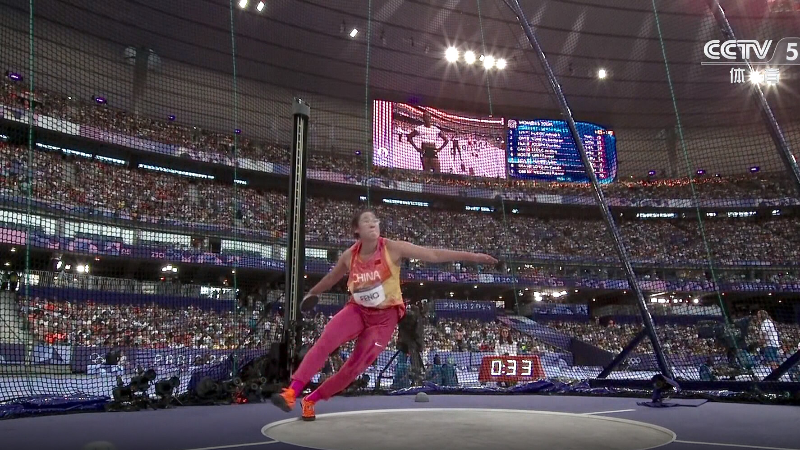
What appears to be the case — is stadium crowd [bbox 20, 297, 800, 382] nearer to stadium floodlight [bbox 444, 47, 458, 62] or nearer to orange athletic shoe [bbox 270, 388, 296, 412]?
orange athletic shoe [bbox 270, 388, 296, 412]

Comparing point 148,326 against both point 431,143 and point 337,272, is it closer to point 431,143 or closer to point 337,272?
point 337,272

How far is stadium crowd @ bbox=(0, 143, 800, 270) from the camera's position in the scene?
21.2 m

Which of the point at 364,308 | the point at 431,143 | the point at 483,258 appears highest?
the point at 431,143

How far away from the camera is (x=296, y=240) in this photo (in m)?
7.11

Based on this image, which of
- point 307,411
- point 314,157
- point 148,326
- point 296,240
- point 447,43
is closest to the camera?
point 307,411

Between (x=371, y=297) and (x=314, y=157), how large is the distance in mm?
24461

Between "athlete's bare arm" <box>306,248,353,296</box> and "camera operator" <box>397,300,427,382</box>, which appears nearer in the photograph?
"athlete's bare arm" <box>306,248,353,296</box>

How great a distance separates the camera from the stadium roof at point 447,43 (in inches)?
759

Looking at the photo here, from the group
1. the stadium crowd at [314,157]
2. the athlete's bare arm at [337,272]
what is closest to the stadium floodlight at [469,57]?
the stadium crowd at [314,157]

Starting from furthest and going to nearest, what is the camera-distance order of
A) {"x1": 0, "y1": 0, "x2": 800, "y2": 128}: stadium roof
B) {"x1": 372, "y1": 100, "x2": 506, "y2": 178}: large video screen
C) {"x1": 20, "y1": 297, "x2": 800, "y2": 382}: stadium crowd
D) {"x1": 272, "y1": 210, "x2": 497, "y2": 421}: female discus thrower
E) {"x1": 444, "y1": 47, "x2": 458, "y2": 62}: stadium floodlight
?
{"x1": 372, "y1": 100, "x2": 506, "y2": 178}: large video screen, {"x1": 444, "y1": 47, "x2": 458, "y2": 62}: stadium floodlight, {"x1": 0, "y1": 0, "x2": 800, "y2": 128}: stadium roof, {"x1": 20, "y1": 297, "x2": 800, "y2": 382}: stadium crowd, {"x1": 272, "y1": 210, "x2": 497, "y2": 421}: female discus thrower

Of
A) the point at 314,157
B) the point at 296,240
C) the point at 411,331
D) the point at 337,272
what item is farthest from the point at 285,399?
the point at 314,157

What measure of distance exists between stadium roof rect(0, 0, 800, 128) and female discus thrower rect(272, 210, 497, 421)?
47.0ft

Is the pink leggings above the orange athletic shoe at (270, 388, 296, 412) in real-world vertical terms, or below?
above

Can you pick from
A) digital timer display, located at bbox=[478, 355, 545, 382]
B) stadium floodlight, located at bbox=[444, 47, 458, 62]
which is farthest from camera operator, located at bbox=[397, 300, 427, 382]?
stadium floodlight, located at bbox=[444, 47, 458, 62]
